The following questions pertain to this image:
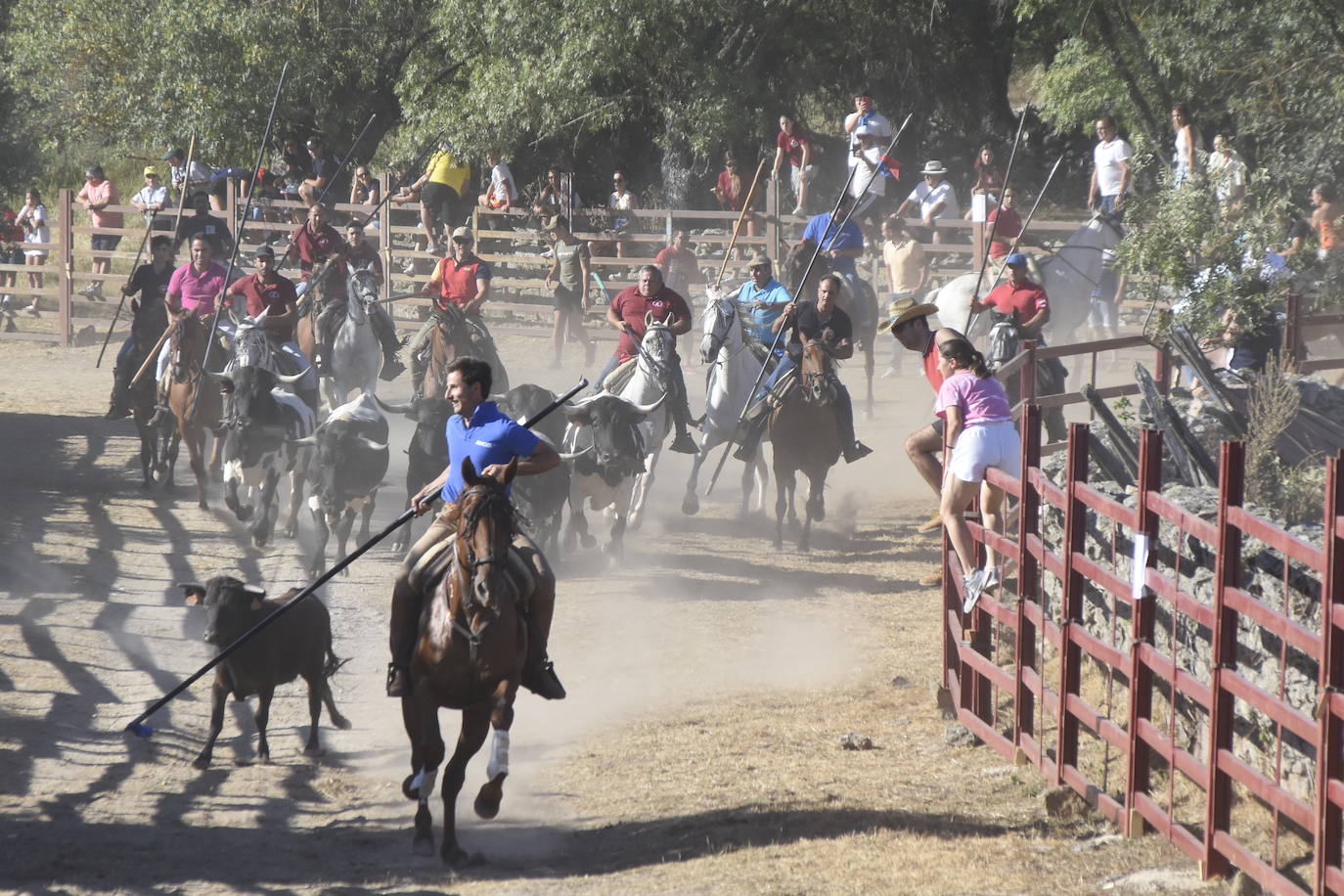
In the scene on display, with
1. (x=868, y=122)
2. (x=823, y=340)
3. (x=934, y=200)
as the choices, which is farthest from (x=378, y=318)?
(x=934, y=200)

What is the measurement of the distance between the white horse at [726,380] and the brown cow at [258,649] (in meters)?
7.35

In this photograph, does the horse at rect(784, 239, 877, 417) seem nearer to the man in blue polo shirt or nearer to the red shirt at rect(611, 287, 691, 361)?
the red shirt at rect(611, 287, 691, 361)

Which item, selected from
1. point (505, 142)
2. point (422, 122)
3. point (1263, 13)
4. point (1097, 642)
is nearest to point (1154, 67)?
point (1263, 13)

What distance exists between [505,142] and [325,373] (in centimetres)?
1068

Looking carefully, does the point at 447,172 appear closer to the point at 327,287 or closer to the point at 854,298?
the point at 327,287

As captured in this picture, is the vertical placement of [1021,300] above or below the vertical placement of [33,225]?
below

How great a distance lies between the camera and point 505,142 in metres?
29.5

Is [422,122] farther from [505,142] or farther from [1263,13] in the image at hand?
[1263,13]

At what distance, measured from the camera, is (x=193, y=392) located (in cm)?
1636

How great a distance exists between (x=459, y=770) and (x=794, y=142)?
71.4ft

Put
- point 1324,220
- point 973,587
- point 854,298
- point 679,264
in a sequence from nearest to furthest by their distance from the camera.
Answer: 1. point 973,587
2. point 1324,220
3. point 854,298
4. point 679,264

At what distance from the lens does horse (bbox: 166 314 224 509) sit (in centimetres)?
1633

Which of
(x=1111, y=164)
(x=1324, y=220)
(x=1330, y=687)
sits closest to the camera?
(x=1330, y=687)

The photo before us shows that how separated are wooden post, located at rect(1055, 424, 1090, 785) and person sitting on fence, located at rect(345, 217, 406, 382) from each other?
1325cm
